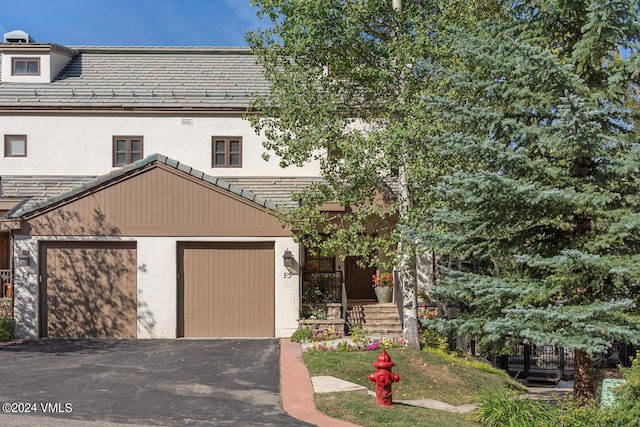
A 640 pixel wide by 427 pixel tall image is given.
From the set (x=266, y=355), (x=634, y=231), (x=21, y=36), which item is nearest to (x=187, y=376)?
(x=266, y=355)

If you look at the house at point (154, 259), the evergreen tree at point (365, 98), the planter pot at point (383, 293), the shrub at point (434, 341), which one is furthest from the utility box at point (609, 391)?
the planter pot at point (383, 293)

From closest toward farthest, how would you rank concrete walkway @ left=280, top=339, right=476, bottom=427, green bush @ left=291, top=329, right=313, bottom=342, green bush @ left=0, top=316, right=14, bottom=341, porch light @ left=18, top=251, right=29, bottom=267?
1. concrete walkway @ left=280, top=339, right=476, bottom=427
2. green bush @ left=0, top=316, right=14, bottom=341
3. green bush @ left=291, top=329, right=313, bottom=342
4. porch light @ left=18, top=251, right=29, bottom=267

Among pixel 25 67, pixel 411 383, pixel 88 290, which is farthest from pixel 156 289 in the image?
pixel 25 67

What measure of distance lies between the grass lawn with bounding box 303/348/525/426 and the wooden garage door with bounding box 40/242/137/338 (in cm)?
555

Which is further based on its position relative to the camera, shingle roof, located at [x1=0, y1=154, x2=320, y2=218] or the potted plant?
shingle roof, located at [x1=0, y1=154, x2=320, y2=218]

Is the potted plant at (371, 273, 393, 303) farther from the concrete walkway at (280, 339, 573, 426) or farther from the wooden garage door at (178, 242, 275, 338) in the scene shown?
the concrete walkway at (280, 339, 573, 426)

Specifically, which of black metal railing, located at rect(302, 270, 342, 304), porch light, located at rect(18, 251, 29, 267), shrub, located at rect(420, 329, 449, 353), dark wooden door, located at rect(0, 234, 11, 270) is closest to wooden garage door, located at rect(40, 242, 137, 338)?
porch light, located at rect(18, 251, 29, 267)

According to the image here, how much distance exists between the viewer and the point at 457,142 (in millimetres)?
10812

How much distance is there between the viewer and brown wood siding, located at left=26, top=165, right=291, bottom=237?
1702 centimetres

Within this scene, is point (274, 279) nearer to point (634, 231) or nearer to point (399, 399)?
point (399, 399)

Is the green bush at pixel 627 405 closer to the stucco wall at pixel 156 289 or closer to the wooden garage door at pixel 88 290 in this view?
the stucco wall at pixel 156 289

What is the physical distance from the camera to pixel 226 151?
71.3ft

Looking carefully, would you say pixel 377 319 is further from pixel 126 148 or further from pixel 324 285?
pixel 126 148

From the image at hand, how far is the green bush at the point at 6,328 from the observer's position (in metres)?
16.2
